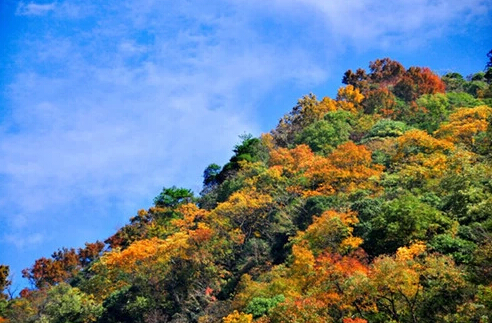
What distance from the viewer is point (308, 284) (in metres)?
27.1

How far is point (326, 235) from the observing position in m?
31.2

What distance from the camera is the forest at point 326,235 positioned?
21984mm

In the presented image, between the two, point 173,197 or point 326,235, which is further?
point 173,197

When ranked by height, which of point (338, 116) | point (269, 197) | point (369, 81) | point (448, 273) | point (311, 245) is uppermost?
point (369, 81)

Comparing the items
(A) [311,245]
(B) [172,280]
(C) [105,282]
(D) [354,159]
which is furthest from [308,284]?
(C) [105,282]

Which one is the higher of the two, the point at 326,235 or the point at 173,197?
the point at 173,197

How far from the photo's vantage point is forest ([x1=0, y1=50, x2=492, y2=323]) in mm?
21984

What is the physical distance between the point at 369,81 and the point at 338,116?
18404mm

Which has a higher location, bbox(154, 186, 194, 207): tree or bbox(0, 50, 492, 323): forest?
bbox(154, 186, 194, 207): tree

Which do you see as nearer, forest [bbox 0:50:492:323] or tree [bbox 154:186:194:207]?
forest [bbox 0:50:492:323]

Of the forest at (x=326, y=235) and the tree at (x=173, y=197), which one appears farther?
the tree at (x=173, y=197)

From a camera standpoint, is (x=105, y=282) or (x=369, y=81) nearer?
(x=105, y=282)

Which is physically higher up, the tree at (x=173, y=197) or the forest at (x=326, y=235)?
the tree at (x=173, y=197)

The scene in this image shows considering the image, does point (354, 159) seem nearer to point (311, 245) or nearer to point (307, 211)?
point (307, 211)
